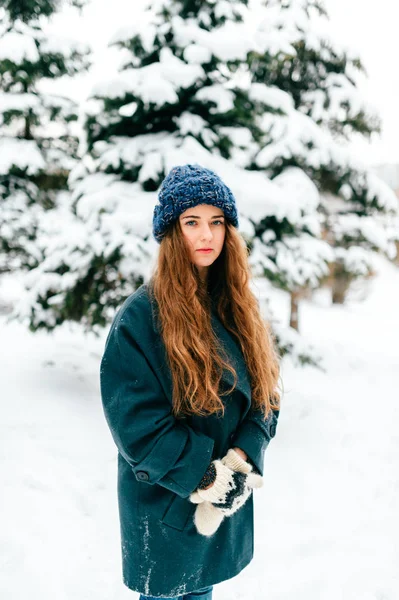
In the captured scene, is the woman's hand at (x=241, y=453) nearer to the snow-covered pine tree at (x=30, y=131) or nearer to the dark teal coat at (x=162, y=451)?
the dark teal coat at (x=162, y=451)

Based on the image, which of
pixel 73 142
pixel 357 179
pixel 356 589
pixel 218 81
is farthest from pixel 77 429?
pixel 357 179

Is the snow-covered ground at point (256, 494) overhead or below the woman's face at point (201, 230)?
below

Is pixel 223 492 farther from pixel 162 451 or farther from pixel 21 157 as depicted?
pixel 21 157

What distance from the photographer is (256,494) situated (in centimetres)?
384

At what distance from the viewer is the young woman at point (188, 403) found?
4.75 feet

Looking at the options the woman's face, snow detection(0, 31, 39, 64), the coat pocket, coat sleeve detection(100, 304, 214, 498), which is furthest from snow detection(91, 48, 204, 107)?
the coat pocket

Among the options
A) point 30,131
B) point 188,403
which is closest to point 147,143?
point 30,131

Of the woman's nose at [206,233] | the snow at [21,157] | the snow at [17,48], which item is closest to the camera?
the woman's nose at [206,233]

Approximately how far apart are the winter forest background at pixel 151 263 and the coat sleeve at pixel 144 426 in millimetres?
757

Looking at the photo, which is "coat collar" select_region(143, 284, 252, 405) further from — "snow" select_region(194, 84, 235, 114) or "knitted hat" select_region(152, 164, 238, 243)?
"snow" select_region(194, 84, 235, 114)

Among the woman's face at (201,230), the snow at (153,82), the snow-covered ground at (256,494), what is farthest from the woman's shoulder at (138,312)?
the snow at (153,82)

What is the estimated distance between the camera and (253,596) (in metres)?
2.63

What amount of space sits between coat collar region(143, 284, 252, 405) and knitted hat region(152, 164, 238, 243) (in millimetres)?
Answer: 274

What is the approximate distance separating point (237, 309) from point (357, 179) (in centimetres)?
744
